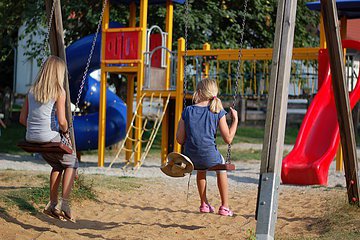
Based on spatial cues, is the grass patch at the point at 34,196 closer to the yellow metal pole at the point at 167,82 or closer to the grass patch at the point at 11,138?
the yellow metal pole at the point at 167,82

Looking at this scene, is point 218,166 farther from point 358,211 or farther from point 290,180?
point 290,180

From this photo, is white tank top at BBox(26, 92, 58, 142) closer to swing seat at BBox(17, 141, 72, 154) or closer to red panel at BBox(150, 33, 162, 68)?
swing seat at BBox(17, 141, 72, 154)

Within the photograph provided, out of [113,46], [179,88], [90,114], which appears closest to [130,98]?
[90,114]

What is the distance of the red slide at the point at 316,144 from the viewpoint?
11.7m

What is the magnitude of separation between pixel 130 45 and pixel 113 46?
0.40 metres

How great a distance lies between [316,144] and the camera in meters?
12.4

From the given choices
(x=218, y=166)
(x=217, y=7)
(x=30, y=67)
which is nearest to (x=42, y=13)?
(x=217, y=7)

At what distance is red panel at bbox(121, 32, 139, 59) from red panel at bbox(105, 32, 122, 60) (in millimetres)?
103

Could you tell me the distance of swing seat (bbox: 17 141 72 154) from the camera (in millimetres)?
6394

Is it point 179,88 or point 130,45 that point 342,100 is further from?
point 130,45

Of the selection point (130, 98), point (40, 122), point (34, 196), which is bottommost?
point (34, 196)

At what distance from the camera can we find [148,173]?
13.6 m

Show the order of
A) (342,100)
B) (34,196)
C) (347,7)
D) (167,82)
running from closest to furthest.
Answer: (342,100)
(34,196)
(347,7)
(167,82)

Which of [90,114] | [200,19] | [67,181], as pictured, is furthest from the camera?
[200,19]
